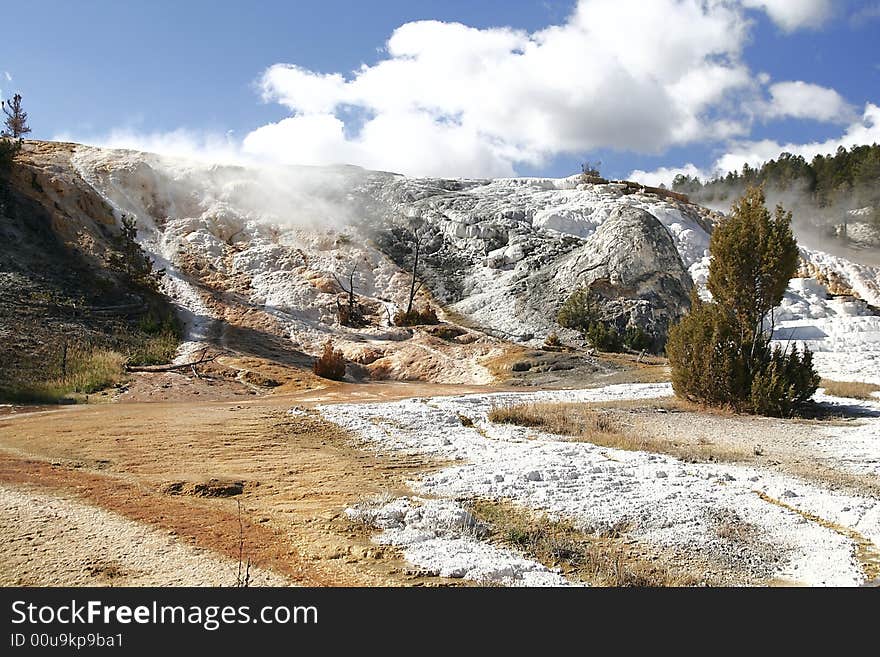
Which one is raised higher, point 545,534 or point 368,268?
point 368,268

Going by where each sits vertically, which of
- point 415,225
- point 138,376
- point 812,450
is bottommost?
point 138,376

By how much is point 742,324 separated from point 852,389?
4.31 metres

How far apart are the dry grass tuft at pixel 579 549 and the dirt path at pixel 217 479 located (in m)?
1.05

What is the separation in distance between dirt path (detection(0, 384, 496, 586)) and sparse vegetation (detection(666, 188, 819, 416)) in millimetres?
8443

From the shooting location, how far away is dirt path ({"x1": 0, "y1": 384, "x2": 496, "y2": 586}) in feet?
16.1

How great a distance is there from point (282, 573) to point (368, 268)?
31282 millimetres

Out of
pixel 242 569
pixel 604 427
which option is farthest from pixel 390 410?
pixel 242 569

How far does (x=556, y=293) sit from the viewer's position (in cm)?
3209

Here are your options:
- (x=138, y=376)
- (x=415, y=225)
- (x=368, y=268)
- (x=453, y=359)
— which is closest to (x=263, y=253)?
(x=368, y=268)

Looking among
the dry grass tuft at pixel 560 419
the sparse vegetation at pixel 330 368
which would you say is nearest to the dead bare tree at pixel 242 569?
the dry grass tuft at pixel 560 419

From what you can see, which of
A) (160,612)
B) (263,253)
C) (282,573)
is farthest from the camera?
(263,253)

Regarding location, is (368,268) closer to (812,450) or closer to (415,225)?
(415,225)

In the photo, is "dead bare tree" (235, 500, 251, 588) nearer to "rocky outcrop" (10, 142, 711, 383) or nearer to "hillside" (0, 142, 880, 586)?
"hillside" (0, 142, 880, 586)

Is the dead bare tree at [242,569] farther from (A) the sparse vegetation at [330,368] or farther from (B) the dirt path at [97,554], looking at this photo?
(A) the sparse vegetation at [330,368]
